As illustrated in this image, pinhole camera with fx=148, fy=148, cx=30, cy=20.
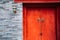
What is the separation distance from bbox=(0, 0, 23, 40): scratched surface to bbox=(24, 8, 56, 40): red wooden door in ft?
1.17

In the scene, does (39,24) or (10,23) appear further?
(39,24)

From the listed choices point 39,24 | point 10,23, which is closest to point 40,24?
point 39,24

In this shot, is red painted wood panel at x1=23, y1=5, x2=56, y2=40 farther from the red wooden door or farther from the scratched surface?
the scratched surface

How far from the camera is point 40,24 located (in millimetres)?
5508

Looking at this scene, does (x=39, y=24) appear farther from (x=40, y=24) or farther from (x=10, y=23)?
(x=10, y=23)

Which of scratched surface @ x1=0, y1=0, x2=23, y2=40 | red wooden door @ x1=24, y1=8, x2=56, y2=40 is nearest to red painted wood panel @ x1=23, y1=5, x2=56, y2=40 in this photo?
red wooden door @ x1=24, y1=8, x2=56, y2=40

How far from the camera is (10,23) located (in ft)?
17.1

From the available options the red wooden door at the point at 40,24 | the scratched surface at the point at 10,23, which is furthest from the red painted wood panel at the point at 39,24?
the scratched surface at the point at 10,23

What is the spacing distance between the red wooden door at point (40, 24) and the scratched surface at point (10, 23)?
0.36 metres

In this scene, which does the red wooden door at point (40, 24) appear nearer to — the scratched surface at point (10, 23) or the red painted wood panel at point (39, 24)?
the red painted wood panel at point (39, 24)

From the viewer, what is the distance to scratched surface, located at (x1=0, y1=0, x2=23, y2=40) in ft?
17.1

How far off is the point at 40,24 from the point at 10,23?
1.12 metres

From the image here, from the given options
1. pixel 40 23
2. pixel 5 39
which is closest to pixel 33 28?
pixel 40 23

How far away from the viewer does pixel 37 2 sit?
528cm
